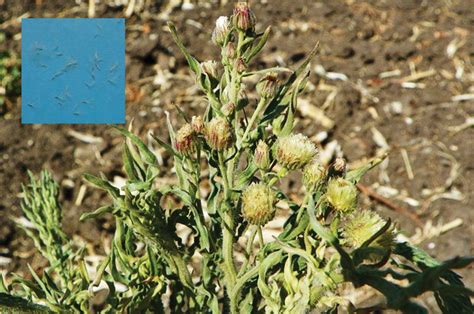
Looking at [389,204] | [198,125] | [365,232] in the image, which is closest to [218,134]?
[198,125]

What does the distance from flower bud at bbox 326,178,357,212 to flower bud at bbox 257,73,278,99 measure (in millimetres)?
208

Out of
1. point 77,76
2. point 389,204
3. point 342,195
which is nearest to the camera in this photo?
point 342,195

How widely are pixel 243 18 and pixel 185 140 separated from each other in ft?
0.68

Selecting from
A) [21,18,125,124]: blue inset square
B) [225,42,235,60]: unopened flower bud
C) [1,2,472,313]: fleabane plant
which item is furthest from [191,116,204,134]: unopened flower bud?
[21,18,125,124]: blue inset square

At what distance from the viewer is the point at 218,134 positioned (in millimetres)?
1141

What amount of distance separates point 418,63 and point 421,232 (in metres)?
1.12

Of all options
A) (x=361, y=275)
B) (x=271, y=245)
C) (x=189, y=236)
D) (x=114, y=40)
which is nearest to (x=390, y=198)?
(x=189, y=236)

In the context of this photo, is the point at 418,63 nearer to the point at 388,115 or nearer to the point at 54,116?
the point at 388,115

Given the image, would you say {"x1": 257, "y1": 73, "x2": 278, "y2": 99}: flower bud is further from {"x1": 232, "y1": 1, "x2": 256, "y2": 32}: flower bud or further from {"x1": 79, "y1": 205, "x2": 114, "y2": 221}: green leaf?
{"x1": 79, "y1": 205, "x2": 114, "y2": 221}: green leaf

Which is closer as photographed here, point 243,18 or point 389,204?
point 243,18

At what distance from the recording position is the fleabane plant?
109 centimetres

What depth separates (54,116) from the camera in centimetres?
217

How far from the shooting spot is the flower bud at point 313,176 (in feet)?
3.72

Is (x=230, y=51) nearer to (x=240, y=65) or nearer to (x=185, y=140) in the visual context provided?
(x=240, y=65)
